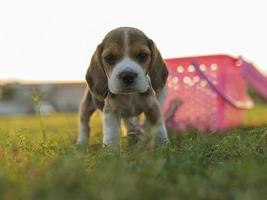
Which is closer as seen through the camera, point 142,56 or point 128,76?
point 128,76

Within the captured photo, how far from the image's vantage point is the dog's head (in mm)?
4441

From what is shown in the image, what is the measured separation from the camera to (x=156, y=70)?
4.96 m

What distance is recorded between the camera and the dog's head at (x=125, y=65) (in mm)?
4441

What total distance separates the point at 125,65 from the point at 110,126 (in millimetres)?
720

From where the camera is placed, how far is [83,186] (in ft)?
7.86

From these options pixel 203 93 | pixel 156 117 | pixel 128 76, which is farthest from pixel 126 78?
pixel 203 93

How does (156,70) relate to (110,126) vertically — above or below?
above

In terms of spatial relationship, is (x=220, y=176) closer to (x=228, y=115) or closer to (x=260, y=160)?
(x=260, y=160)

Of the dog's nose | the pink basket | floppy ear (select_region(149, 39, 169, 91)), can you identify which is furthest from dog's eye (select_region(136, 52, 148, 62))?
the pink basket

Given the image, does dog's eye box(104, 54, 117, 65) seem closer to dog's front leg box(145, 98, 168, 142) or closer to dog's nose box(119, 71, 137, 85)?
dog's nose box(119, 71, 137, 85)

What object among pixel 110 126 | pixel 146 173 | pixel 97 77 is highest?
pixel 97 77

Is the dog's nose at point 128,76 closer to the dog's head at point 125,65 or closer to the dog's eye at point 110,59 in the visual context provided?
the dog's head at point 125,65

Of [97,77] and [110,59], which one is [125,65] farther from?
[97,77]

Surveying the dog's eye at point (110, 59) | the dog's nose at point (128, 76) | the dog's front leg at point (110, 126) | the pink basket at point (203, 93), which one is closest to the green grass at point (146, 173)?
the dog's nose at point (128, 76)
